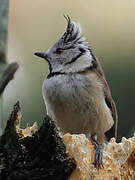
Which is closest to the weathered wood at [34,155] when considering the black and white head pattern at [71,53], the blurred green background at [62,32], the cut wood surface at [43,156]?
the cut wood surface at [43,156]

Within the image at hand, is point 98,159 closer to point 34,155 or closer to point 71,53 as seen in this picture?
point 34,155

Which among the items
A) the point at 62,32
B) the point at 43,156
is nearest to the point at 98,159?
the point at 43,156

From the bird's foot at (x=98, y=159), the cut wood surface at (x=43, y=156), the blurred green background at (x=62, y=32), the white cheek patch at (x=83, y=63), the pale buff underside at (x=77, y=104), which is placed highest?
the cut wood surface at (x=43, y=156)

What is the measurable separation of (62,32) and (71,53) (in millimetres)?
3409

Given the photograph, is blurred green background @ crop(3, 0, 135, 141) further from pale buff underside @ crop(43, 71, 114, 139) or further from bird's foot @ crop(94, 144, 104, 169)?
bird's foot @ crop(94, 144, 104, 169)

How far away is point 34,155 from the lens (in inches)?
101

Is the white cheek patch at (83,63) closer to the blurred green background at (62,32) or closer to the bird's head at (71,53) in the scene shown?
the bird's head at (71,53)

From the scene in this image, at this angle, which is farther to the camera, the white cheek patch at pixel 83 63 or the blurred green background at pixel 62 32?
the blurred green background at pixel 62 32

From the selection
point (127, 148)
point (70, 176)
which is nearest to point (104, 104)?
point (127, 148)

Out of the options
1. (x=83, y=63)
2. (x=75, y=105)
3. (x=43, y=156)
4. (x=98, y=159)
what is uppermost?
(x=43, y=156)

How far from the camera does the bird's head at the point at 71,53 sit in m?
4.44

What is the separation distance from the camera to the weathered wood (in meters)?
2.50

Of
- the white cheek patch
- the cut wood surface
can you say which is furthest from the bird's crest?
the cut wood surface

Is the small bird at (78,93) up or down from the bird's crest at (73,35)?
down
